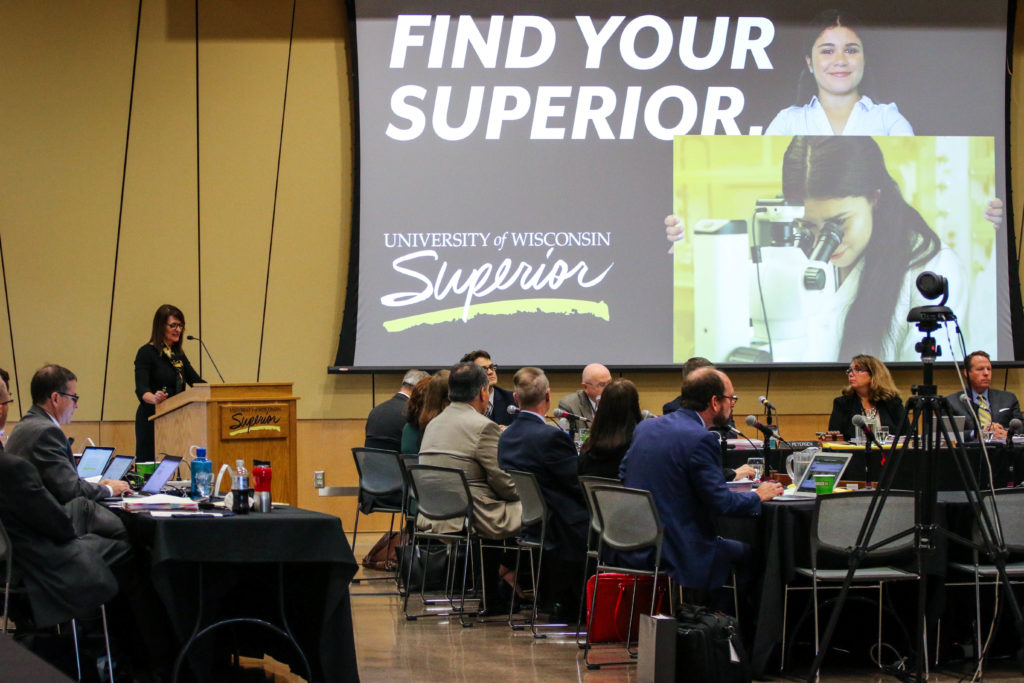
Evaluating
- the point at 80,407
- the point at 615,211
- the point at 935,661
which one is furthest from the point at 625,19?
the point at 935,661

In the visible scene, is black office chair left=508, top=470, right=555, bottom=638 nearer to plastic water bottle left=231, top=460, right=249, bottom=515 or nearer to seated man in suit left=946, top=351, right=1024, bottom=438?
plastic water bottle left=231, top=460, right=249, bottom=515

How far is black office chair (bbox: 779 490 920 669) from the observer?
4664 millimetres

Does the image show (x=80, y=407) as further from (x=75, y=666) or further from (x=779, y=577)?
(x=779, y=577)

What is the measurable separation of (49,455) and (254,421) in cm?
223

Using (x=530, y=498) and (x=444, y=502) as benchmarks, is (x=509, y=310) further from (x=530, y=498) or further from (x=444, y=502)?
(x=530, y=498)

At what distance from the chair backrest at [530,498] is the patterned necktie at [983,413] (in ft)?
9.93

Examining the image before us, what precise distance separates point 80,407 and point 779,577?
20.0 feet

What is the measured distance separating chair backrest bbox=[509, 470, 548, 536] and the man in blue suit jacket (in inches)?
37.3

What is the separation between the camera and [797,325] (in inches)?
364

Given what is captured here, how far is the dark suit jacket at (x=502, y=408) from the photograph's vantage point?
8055mm

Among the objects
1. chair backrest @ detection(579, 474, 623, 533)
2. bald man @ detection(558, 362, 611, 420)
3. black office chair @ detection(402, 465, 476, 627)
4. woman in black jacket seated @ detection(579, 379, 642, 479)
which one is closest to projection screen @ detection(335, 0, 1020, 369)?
bald man @ detection(558, 362, 611, 420)

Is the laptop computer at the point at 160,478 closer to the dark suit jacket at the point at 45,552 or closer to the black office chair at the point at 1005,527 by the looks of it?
the dark suit jacket at the point at 45,552

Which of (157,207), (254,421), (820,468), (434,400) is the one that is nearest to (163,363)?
(157,207)

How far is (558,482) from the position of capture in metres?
5.97
